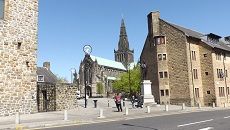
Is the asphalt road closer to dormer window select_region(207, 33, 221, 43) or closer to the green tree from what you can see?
dormer window select_region(207, 33, 221, 43)

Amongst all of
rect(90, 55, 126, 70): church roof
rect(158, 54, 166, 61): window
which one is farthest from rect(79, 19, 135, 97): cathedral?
→ rect(158, 54, 166, 61): window

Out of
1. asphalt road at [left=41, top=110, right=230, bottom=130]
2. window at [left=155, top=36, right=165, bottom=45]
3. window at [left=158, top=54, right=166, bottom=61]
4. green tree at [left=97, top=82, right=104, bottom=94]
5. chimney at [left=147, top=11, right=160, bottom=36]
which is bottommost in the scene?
asphalt road at [left=41, top=110, right=230, bottom=130]

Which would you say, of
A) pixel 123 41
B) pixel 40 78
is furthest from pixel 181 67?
pixel 123 41

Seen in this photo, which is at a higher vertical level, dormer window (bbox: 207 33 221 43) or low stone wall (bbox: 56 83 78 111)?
dormer window (bbox: 207 33 221 43)

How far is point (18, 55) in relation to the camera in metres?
26.8

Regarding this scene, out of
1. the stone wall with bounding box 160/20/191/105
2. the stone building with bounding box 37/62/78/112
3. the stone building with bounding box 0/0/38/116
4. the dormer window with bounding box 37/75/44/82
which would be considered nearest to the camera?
the stone building with bounding box 0/0/38/116

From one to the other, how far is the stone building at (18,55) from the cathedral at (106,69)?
269 feet

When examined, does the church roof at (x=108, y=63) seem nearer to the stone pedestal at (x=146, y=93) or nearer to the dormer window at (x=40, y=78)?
the dormer window at (x=40, y=78)

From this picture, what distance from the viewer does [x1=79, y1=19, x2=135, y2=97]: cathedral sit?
4552 inches

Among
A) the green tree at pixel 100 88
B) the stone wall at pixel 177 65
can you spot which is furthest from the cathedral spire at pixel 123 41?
the stone wall at pixel 177 65

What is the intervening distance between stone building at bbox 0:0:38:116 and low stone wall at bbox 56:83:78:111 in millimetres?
4816

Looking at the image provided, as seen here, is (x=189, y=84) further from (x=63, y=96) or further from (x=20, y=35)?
(x=20, y=35)

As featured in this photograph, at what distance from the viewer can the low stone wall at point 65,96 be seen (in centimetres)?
3294

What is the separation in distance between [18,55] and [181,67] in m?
32.4
